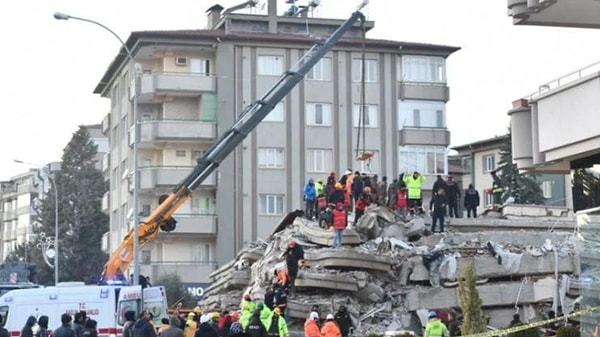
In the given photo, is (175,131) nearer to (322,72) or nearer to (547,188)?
(322,72)

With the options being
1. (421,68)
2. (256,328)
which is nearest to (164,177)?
(421,68)

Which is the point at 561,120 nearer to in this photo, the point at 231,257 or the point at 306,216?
the point at 306,216

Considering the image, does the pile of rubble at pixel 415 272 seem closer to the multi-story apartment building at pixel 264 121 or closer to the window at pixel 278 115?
the multi-story apartment building at pixel 264 121

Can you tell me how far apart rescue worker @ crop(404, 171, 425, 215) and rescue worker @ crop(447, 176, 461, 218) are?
88cm

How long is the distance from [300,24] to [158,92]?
9.81 metres

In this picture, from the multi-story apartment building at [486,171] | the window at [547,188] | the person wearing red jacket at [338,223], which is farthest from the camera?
the window at [547,188]

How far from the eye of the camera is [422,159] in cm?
6844

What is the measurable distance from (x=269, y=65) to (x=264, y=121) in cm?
316

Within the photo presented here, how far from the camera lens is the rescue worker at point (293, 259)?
104ft

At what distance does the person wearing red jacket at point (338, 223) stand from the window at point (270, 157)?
32.4 m

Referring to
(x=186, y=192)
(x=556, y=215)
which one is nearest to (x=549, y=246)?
(x=556, y=215)

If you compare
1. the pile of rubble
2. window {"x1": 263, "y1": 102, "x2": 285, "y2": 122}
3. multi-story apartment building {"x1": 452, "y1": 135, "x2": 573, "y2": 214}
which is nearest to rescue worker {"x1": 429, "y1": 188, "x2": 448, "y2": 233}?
the pile of rubble

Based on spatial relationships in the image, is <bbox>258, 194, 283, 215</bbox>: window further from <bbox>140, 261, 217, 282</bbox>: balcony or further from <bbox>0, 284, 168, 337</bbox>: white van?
<bbox>0, 284, 168, 337</bbox>: white van

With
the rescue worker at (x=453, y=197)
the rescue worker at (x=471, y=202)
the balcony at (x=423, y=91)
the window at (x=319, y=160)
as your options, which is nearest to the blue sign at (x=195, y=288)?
the window at (x=319, y=160)
